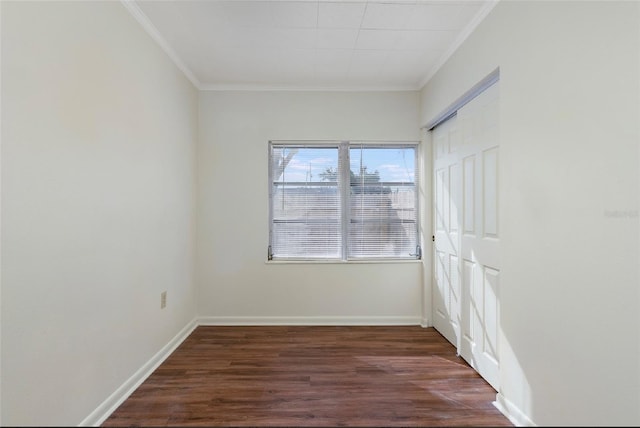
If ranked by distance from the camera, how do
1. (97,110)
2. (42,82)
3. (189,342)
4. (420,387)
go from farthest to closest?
1. (189,342)
2. (420,387)
3. (97,110)
4. (42,82)

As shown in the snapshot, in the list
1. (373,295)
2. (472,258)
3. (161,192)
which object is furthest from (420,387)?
(161,192)

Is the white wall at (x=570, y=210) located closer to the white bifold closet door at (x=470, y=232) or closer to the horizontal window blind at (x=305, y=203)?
the white bifold closet door at (x=470, y=232)

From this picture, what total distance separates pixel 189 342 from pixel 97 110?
2002 mm

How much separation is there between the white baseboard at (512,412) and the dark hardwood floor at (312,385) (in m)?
0.04

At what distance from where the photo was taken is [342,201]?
337cm

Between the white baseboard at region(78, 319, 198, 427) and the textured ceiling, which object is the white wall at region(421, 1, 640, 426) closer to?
the textured ceiling

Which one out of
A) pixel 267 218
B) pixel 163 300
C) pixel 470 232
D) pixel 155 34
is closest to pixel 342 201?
pixel 267 218

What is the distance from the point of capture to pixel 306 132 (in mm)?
3311

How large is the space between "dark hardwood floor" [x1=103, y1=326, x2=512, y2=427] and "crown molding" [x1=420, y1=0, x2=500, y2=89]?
2.32 metres

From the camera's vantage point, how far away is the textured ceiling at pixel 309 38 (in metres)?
2.05

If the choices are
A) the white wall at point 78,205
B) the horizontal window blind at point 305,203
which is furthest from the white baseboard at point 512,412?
the white wall at point 78,205

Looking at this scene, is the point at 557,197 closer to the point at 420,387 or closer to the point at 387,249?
the point at 420,387

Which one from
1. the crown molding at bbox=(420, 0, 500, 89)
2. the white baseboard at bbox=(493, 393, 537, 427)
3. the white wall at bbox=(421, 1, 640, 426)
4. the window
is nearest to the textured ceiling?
the crown molding at bbox=(420, 0, 500, 89)

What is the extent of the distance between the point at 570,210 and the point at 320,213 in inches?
89.2
